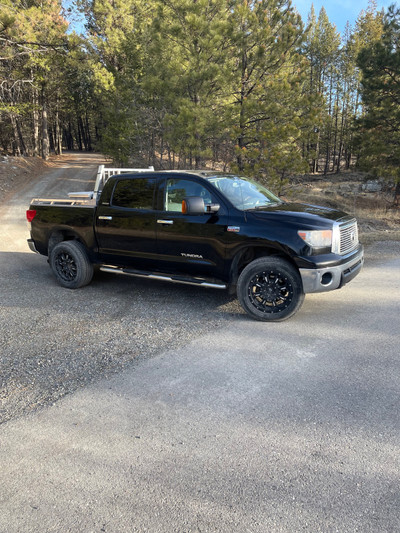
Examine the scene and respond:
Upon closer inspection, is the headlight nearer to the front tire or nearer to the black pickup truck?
the black pickup truck

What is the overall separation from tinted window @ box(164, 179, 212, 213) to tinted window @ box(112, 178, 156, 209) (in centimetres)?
30

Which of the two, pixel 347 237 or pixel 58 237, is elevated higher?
pixel 347 237

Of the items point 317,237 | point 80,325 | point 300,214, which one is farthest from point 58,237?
point 317,237

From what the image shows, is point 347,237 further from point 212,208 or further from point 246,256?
point 212,208

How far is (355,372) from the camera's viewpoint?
12.0 ft

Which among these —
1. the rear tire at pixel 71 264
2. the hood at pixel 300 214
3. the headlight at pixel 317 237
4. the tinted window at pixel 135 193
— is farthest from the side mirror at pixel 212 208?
the rear tire at pixel 71 264

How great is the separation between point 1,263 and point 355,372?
7.50 meters

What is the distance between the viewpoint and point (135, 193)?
6.01 m

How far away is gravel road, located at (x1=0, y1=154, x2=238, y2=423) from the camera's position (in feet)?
12.0

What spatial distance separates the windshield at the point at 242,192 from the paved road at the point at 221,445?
81.1 inches

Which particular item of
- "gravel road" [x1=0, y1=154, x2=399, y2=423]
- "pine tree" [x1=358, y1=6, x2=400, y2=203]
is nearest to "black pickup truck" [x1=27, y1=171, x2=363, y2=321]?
"gravel road" [x1=0, y1=154, x2=399, y2=423]

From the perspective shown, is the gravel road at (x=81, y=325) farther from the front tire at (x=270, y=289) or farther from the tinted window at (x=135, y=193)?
the tinted window at (x=135, y=193)

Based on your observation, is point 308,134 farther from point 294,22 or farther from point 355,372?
point 355,372

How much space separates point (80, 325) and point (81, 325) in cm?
1
